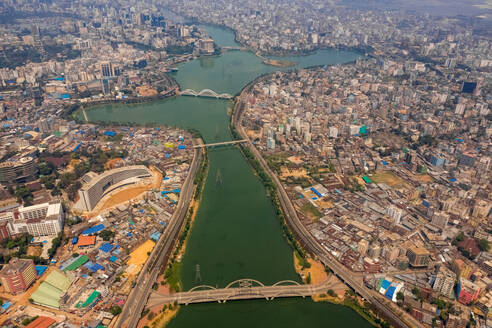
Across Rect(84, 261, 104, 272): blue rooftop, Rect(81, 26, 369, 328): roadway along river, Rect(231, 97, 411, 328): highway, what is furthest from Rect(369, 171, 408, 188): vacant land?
Rect(84, 261, 104, 272): blue rooftop

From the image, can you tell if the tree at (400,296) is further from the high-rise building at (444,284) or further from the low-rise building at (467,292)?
the low-rise building at (467,292)

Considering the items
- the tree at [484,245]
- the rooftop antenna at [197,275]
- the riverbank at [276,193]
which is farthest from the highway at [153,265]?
the tree at [484,245]

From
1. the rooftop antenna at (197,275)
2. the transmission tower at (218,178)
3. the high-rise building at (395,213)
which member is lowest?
the rooftop antenna at (197,275)

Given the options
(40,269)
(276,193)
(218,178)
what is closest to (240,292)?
(276,193)

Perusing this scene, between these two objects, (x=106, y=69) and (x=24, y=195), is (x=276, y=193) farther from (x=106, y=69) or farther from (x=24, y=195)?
(x=106, y=69)

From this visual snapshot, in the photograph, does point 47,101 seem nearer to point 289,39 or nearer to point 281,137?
point 281,137

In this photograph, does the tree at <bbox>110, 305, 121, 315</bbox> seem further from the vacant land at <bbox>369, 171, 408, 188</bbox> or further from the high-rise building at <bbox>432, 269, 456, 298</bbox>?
the vacant land at <bbox>369, 171, 408, 188</bbox>

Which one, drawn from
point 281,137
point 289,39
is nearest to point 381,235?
point 281,137
